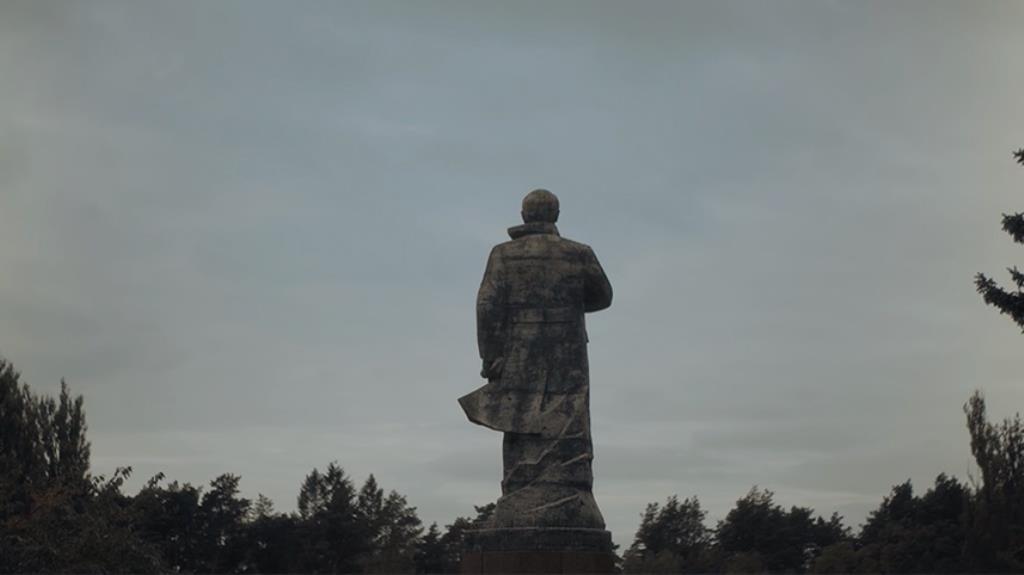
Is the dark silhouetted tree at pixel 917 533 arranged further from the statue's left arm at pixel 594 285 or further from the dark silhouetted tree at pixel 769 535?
the statue's left arm at pixel 594 285

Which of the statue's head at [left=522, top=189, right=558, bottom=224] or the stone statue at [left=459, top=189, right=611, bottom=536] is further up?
the statue's head at [left=522, top=189, right=558, bottom=224]

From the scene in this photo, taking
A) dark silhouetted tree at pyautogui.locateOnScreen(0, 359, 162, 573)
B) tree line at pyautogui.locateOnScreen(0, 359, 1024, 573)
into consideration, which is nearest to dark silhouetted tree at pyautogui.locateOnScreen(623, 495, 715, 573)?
tree line at pyautogui.locateOnScreen(0, 359, 1024, 573)

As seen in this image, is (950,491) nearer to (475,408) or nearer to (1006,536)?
(1006,536)

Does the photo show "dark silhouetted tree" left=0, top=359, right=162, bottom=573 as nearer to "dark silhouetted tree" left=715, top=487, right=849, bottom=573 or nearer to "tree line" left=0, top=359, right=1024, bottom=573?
"tree line" left=0, top=359, right=1024, bottom=573

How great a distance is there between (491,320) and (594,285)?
153 centimetres

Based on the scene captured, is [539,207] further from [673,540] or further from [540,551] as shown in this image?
[673,540]

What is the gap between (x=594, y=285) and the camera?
866 inches

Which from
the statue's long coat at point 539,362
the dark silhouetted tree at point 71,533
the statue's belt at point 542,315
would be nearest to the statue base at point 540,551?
the statue's long coat at point 539,362

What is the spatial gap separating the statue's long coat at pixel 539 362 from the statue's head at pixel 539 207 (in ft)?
0.43

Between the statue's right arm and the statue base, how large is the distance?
2.44 meters

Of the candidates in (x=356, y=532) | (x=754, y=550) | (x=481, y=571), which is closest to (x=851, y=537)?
(x=754, y=550)

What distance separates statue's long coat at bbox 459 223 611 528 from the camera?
21234 mm

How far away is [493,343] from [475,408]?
93 centimetres

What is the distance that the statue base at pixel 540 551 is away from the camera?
Result: 806 inches
